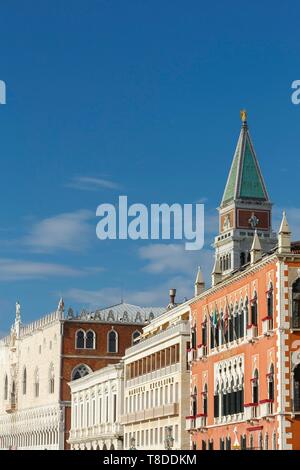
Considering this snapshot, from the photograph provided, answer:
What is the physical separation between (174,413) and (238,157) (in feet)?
182

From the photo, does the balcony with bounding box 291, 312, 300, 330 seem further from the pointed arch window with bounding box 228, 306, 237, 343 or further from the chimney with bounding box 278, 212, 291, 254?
the pointed arch window with bounding box 228, 306, 237, 343

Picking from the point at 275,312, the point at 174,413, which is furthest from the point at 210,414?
the point at 275,312

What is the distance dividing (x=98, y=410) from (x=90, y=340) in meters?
19.5

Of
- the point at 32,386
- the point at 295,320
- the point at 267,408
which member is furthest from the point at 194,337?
the point at 32,386

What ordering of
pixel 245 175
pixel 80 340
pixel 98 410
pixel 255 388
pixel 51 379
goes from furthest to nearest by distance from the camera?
pixel 245 175 < pixel 51 379 < pixel 80 340 < pixel 98 410 < pixel 255 388

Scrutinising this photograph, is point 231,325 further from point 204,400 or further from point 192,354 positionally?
point 192,354

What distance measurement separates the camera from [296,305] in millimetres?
59062

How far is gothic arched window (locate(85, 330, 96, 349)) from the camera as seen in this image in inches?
4862

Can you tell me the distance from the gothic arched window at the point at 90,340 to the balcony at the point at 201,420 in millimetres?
51270

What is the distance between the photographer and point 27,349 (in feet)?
461

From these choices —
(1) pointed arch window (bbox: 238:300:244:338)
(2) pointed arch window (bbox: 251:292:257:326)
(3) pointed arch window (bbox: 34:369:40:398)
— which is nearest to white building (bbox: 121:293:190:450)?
(1) pointed arch window (bbox: 238:300:244:338)
